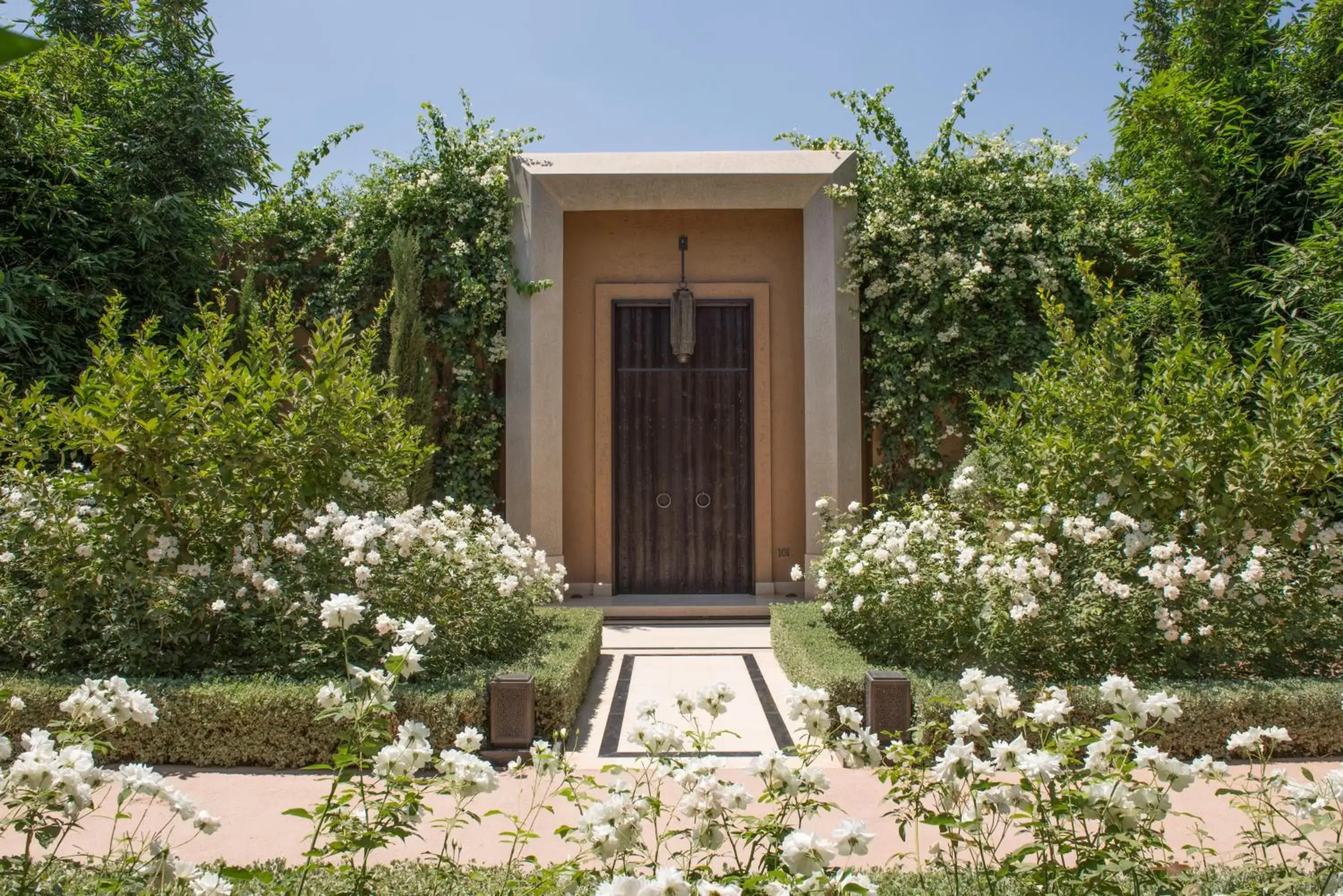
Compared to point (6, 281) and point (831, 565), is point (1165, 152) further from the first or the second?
point (6, 281)

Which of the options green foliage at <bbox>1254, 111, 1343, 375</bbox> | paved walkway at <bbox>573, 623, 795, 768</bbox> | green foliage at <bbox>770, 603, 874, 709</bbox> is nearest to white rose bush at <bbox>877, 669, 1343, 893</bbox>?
paved walkway at <bbox>573, 623, 795, 768</bbox>

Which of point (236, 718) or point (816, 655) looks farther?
point (816, 655)

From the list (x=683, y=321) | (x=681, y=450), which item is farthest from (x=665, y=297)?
(x=681, y=450)

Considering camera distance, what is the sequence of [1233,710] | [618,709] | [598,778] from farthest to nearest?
1. [618,709]
2. [1233,710]
3. [598,778]

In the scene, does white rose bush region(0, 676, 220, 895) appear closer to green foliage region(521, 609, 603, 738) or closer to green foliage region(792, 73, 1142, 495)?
green foliage region(521, 609, 603, 738)

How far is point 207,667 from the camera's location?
4.18 m

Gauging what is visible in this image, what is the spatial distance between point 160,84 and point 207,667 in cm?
588

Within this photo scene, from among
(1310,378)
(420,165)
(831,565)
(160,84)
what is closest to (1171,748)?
(831,565)

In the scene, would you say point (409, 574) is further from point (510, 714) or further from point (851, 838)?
point (851, 838)

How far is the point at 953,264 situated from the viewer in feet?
24.1

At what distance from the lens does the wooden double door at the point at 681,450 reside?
7.94 metres

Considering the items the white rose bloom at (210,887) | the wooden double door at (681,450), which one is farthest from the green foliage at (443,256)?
the white rose bloom at (210,887)

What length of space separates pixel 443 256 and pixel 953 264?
428 cm

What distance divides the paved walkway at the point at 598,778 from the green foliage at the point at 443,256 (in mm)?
2964
